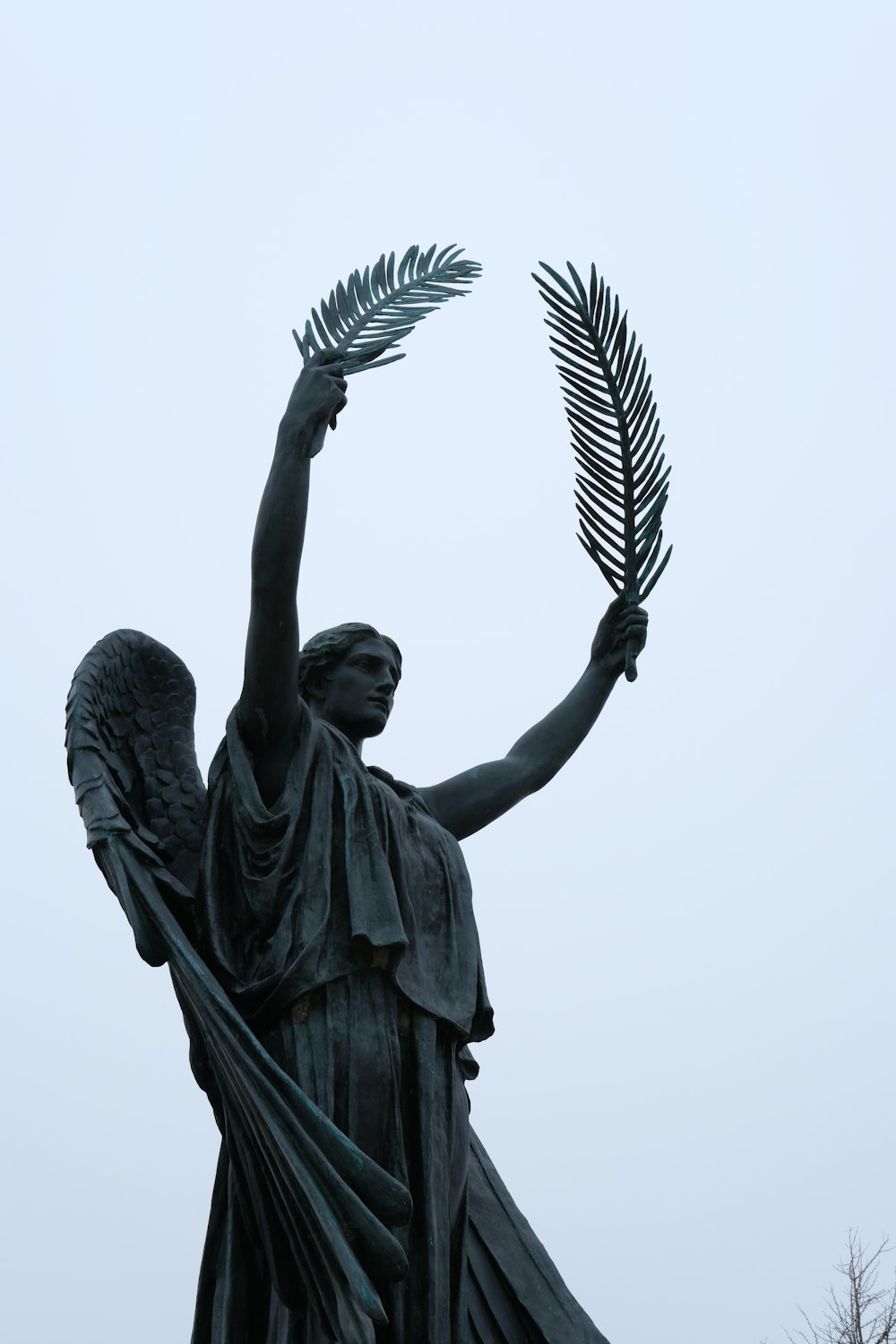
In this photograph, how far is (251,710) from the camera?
632 centimetres

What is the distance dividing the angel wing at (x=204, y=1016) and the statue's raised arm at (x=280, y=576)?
0.38 m

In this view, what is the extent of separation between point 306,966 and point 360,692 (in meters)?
1.11

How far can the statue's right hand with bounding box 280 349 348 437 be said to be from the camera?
6230mm

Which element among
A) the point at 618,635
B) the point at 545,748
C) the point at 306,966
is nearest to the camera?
the point at 306,966

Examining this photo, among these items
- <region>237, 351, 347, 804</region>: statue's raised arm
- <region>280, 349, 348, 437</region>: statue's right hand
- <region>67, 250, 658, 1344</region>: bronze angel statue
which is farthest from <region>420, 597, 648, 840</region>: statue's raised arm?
<region>280, 349, 348, 437</region>: statue's right hand

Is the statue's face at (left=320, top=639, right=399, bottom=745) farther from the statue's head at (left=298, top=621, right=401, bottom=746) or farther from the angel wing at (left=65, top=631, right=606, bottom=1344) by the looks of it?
the angel wing at (left=65, top=631, right=606, bottom=1344)

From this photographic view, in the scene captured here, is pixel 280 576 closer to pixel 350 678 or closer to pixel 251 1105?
pixel 350 678

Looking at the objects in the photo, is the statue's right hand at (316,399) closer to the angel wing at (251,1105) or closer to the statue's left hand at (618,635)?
the angel wing at (251,1105)

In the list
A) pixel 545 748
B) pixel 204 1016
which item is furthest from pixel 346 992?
pixel 545 748

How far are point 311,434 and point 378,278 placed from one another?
0.79 m

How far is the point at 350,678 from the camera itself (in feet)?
22.6

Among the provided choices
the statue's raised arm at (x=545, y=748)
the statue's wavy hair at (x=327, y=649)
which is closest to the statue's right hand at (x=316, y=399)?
the statue's wavy hair at (x=327, y=649)

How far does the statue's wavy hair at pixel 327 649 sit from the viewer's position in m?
6.91

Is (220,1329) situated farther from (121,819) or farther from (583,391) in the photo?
(583,391)
